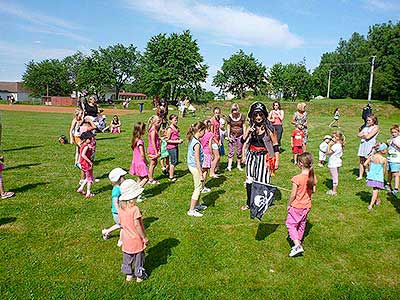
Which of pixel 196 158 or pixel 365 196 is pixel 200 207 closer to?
pixel 196 158

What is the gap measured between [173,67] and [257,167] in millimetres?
63002

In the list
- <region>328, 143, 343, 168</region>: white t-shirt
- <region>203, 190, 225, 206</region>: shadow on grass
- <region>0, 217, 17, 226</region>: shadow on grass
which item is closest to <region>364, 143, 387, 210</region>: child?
<region>328, 143, 343, 168</region>: white t-shirt

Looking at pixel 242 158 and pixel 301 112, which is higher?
pixel 301 112

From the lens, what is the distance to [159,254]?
5.61 meters

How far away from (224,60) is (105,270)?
93.4 m

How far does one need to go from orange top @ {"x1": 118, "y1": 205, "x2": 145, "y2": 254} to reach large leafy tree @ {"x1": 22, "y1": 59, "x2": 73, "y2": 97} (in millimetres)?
100837

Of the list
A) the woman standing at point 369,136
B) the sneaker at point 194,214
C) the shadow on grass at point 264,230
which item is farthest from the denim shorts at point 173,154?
the woman standing at point 369,136

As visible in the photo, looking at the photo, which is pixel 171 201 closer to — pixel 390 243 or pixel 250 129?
pixel 250 129

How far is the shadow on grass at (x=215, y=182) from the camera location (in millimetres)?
9523

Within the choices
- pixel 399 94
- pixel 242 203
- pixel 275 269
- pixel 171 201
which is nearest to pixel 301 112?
pixel 242 203

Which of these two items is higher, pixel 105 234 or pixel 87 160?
pixel 87 160

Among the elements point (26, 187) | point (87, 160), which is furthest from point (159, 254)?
point (26, 187)

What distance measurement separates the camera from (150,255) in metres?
5.55

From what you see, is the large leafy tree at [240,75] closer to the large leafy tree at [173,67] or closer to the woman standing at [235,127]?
the large leafy tree at [173,67]
